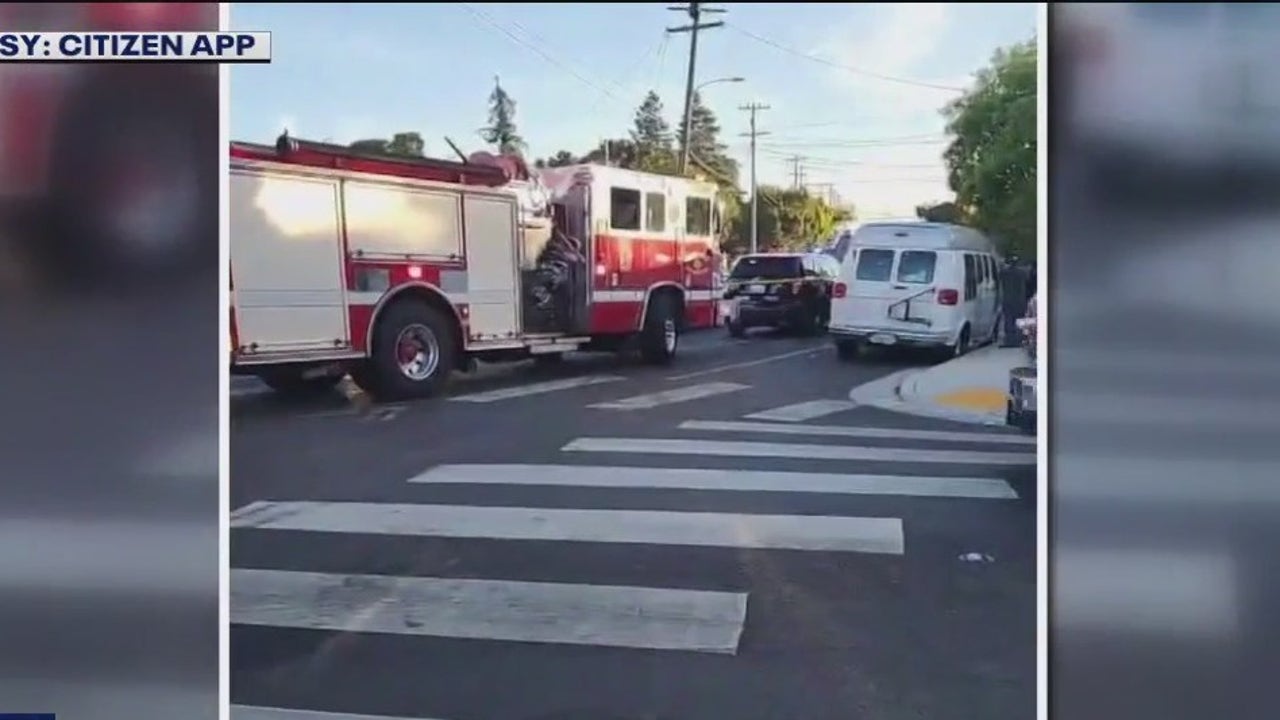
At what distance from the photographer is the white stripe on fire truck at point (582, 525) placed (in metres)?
3.12

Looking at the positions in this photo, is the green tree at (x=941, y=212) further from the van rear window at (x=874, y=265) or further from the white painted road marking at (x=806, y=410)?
the white painted road marking at (x=806, y=410)

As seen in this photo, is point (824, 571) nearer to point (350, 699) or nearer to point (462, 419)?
point (462, 419)

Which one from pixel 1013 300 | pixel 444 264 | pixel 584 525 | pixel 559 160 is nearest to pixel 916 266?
pixel 1013 300

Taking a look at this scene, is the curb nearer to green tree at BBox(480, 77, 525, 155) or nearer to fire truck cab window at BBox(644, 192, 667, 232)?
fire truck cab window at BBox(644, 192, 667, 232)

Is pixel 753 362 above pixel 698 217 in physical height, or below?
below

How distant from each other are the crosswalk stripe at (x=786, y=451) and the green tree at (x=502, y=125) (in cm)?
75

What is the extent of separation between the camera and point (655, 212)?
3.25 meters

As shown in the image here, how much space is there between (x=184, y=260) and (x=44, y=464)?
0.65 meters

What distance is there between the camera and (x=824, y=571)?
309cm

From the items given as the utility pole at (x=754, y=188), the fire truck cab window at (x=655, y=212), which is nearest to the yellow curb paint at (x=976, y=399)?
the utility pole at (x=754, y=188)

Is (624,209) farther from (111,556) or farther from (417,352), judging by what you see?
(111,556)

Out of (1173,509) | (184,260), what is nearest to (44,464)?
(184,260)

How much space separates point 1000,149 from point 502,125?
1192 mm

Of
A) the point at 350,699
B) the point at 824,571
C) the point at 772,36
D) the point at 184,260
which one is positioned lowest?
the point at 350,699
